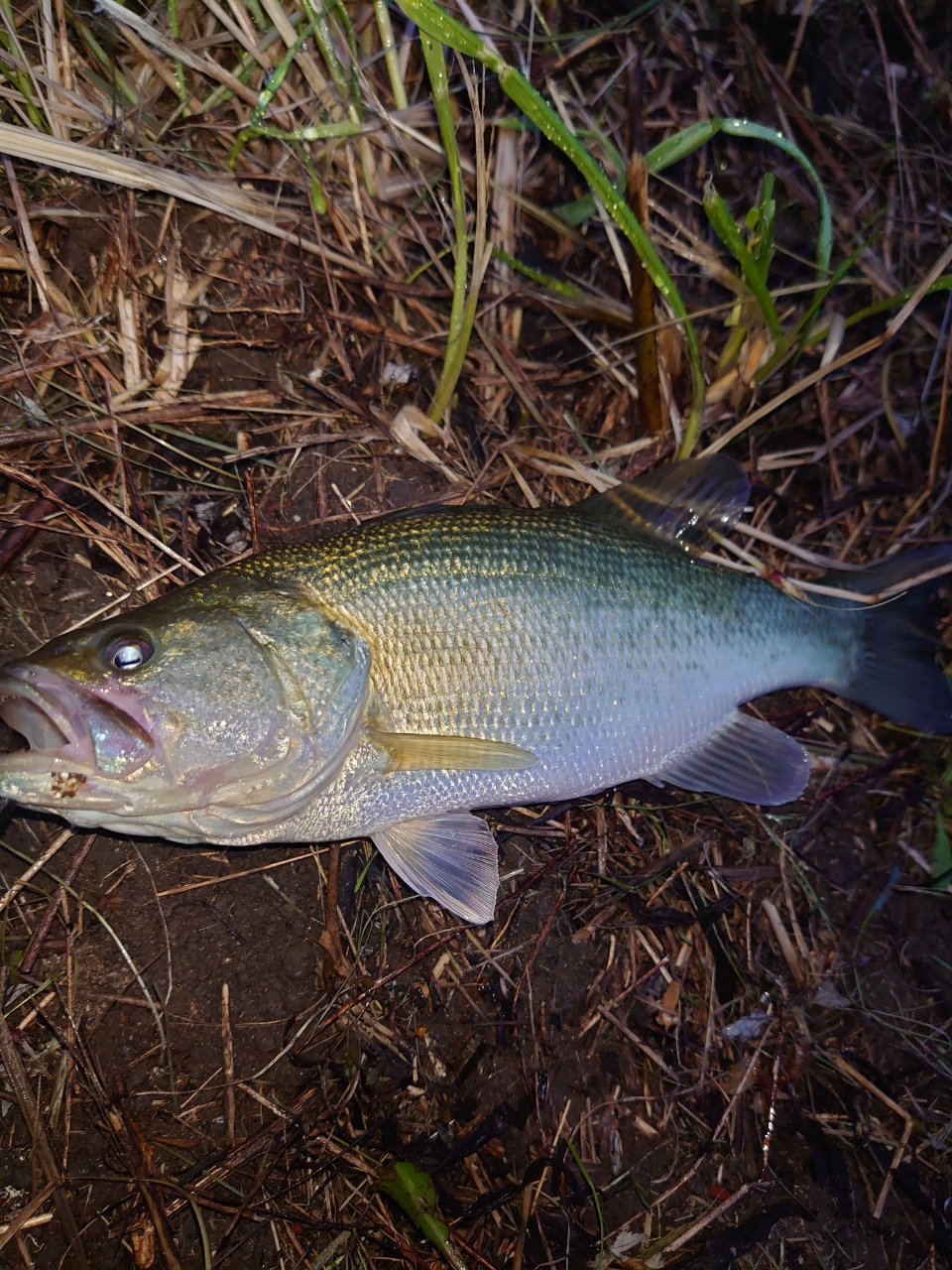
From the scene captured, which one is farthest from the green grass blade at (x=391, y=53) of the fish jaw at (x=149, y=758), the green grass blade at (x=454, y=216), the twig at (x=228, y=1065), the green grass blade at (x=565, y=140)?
the twig at (x=228, y=1065)

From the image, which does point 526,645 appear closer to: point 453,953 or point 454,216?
point 453,953

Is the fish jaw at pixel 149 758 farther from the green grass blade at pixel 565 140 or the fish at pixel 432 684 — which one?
the green grass blade at pixel 565 140

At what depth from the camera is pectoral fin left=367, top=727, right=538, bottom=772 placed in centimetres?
207

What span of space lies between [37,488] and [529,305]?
1994 millimetres

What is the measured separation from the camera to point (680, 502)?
273 cm

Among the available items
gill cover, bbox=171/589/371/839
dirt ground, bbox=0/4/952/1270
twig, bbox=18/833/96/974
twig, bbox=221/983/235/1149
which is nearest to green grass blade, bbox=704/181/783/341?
dirt ground, bbox=0/4/952/1270

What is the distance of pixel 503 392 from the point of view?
114 inches

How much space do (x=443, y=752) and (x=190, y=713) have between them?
0.71 m

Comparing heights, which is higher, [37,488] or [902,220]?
[902,220]

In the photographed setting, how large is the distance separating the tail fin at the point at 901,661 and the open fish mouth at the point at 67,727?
2.66m

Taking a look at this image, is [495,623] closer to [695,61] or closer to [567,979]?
[567,979]

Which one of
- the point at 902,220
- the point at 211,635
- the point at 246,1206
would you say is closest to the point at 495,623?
the point at 211,635

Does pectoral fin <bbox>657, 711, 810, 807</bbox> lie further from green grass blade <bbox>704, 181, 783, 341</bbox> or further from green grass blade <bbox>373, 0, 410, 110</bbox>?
green grass blade <bbox>373, 0, 410, 110</bbox>

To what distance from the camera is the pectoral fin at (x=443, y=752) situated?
6.78 feet
